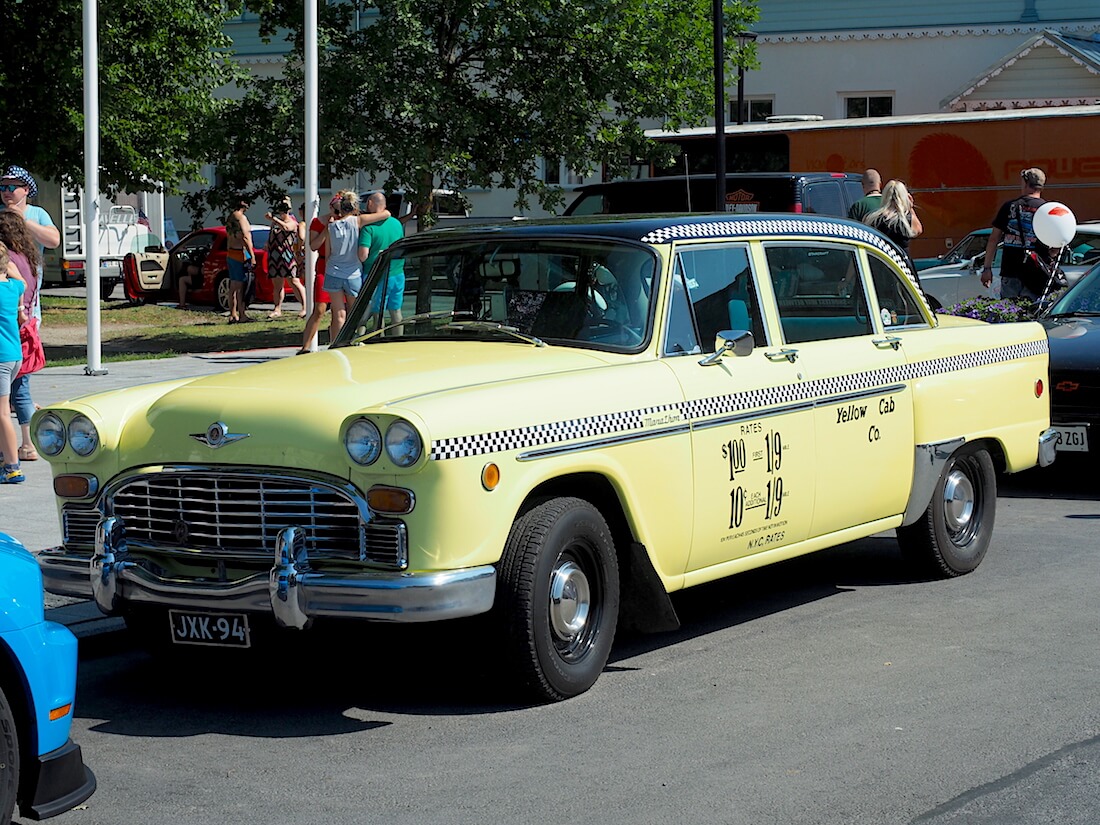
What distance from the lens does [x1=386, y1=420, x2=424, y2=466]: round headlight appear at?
5434mm

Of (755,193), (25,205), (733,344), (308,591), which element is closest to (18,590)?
(308,591)

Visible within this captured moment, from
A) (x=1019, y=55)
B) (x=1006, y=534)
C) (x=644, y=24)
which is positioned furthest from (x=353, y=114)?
(x=1019, y=55)

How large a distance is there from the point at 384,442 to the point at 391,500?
197 mm

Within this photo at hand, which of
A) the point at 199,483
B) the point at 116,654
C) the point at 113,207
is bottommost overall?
the point at 116,654

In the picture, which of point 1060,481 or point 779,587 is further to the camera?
point 1060,481

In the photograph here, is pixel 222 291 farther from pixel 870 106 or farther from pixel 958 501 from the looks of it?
pixel 958 501

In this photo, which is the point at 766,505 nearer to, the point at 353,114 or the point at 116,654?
the point at 116,654

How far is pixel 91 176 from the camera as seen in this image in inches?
620

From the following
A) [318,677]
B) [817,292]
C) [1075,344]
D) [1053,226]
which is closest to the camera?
[318,677]

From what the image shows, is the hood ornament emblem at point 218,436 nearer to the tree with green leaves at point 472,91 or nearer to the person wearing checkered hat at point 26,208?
the person wearing checkered hat at point 26,208

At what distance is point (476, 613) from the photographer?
5.54m

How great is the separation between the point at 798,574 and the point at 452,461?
3507mm

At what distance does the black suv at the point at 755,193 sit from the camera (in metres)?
17.6

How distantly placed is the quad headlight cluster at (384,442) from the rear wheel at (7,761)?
1.59 metres
